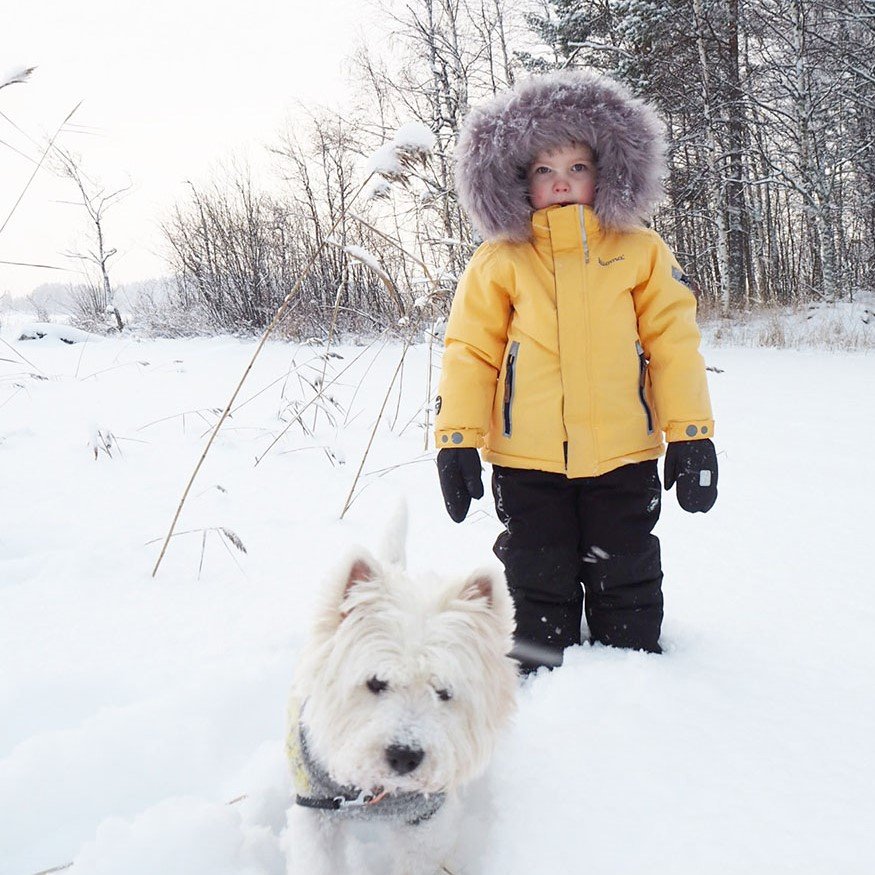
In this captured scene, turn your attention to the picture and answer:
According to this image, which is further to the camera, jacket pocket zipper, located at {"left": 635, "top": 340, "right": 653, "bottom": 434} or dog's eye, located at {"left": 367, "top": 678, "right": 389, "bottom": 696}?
jacket pocket zipper, located at {"left": 635, "top": 340, "right": 653, "bottom": 434}

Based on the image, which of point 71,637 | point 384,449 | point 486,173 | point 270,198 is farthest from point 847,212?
point 71,637

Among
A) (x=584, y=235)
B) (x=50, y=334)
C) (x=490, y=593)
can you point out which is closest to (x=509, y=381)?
(x=584, y=235)

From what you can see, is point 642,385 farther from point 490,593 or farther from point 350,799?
point 350,799

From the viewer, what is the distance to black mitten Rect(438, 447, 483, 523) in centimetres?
207

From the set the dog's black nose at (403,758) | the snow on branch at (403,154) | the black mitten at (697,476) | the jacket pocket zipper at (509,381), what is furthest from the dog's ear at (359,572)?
the snow on branch at (403,154)

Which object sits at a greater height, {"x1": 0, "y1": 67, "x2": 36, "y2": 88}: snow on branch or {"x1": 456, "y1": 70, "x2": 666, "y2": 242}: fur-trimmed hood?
{"x1": 0, "y1": 67, "x2": 36, "y2": 88}: snow on branch

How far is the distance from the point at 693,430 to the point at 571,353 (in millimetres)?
476

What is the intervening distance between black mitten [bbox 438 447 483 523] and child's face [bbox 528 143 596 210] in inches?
36.1

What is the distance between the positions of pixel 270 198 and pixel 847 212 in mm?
18143

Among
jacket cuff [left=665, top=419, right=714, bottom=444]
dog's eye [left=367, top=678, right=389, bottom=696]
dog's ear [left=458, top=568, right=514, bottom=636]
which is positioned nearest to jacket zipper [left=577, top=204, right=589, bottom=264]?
jacket cuff [left=665, top=419, right=714, bottom=444]

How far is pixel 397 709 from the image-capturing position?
128cm

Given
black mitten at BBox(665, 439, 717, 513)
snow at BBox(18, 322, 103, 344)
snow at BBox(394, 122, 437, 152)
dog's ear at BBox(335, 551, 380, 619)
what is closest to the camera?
dog's ear at BBox(335, 551, 380, 619)

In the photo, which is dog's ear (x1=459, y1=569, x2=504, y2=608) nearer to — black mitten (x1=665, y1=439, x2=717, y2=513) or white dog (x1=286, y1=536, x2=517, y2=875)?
white dog (x1=286, y1=536, x2=517, y2=875)

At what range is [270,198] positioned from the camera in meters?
17.5
